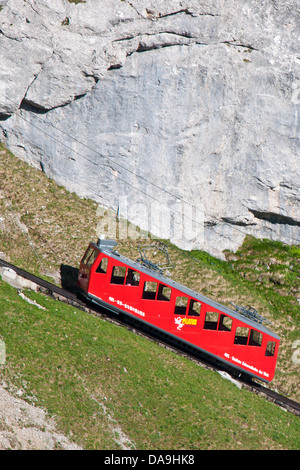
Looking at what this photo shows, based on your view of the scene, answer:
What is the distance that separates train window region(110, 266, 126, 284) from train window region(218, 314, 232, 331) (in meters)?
4.96

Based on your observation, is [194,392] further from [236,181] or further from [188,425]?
[236,181]

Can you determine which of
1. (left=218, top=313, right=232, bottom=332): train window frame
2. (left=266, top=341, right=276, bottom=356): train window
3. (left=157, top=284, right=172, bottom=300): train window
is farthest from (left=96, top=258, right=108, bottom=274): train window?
(left=266, top=341, right=276, bottom=356): train window

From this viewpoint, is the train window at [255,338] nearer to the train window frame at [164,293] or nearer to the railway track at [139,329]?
the railway track at [139,329]

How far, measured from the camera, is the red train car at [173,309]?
2456cm

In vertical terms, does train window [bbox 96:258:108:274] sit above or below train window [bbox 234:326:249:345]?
above

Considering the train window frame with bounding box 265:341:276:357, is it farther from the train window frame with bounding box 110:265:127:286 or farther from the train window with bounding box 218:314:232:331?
the train window frame with bounding box 110:265:127:286

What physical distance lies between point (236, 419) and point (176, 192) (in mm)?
15970

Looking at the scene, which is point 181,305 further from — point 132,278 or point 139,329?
point 132,278

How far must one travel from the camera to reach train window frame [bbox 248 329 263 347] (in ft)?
83.6

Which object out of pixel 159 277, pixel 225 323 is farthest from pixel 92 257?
pixel 225 323

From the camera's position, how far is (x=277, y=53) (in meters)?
34.1

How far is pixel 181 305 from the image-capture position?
25328mm

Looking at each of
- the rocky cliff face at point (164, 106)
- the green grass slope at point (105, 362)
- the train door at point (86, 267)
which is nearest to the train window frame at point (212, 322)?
the green grass slope at point (105, 362)

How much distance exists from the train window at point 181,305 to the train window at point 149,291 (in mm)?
1151
